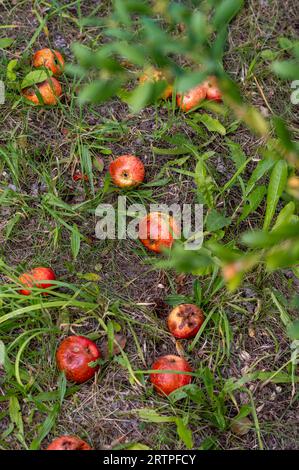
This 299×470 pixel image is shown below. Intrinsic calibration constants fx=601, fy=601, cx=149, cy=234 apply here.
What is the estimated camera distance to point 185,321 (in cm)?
243

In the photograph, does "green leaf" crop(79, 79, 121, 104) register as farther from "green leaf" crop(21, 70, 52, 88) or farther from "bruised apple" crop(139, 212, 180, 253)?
"green leaf" crop(21, 70, 52, 88)

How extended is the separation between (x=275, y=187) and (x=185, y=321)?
2.31ft

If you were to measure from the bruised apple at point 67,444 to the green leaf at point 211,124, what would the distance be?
1624 millimetres

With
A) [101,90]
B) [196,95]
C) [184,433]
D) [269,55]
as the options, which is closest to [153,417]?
[184,433]

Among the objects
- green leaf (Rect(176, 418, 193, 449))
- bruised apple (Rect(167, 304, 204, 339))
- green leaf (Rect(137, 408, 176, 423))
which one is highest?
bruised apple (Rect(167, 304, 204, 339))

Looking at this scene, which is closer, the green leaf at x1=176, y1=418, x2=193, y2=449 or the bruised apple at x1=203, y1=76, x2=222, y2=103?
the green leaf at x1=176, y1=418, x2=193, y2=449

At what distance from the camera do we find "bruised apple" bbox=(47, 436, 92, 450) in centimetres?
211

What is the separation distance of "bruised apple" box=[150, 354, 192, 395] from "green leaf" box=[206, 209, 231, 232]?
0.61 m

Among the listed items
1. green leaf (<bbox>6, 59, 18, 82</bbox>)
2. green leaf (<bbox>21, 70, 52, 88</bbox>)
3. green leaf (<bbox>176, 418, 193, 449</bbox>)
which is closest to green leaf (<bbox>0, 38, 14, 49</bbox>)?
green leaf (<bbox>6, 59, 18, 82</bbox>)

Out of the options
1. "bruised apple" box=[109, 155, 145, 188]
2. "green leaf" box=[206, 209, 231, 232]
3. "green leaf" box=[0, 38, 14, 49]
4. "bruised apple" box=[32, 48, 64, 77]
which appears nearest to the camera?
"green leaf" box=[206, 209, 231, 232]

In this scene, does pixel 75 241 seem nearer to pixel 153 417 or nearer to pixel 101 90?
pixel 153 417

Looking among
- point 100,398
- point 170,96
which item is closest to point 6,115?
point 170,96

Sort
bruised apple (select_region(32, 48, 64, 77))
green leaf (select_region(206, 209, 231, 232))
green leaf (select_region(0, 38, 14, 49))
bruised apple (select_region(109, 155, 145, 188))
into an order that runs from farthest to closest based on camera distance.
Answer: green leaf (select_region(0, 38, 14, 49)) → bruised apple (select_region(32, 48, 64, 77)) → bruised apple (select_region(109, 155, 145, 188)) → green leaf (select_region(206, 209, 231, 232))

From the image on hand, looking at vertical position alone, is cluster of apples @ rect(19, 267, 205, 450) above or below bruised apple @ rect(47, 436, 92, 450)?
above
